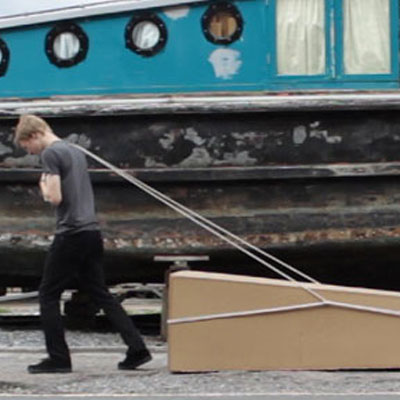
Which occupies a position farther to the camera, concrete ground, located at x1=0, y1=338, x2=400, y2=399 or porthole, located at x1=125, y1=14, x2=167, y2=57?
porthole, located at x1=125, y1=14, x2=167, y2=57

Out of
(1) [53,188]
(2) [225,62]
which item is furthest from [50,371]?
(2) [225,62]

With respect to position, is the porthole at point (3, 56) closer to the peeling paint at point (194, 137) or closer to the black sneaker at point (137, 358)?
the peeling paint at point (194, 137)

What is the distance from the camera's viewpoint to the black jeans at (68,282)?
605 centimetres

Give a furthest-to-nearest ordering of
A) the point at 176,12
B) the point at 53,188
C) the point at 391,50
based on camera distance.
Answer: the point at 176,12 → the point at 391,50 → the point at 53,188

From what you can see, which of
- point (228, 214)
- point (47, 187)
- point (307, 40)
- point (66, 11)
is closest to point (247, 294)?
point (47, 187)

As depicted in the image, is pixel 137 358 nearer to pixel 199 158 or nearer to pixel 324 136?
pixel 199 158

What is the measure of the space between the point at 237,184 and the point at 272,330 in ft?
6.31

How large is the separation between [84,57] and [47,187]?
246 cm

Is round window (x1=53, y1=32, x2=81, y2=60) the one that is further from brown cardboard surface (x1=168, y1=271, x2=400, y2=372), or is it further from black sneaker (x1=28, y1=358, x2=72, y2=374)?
black sneaker (x1=28, y1=358, x2=72, y2=374)

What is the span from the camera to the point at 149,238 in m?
7.96

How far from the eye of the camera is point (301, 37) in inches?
313

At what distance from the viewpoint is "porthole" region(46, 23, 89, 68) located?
8.23 meters

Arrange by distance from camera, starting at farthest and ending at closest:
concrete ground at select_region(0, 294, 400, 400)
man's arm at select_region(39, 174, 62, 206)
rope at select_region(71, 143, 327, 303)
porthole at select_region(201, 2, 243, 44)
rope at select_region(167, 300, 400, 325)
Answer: porthole at select_region(201, 2, 243, 44) → rope at select_region(71, 143, 327, 303) → rope at select_region(167, 300, 400, 325) → man's arm at select_region(39, 174, 62, 206) → concrete ground at select_region(0, 294, 400, 400)

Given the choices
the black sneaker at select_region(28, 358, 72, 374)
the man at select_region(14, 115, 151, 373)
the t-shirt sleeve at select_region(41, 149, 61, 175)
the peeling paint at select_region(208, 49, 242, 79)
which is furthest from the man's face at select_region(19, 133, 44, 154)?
the peeling paint at select_region(208, 49, 242, 79)
